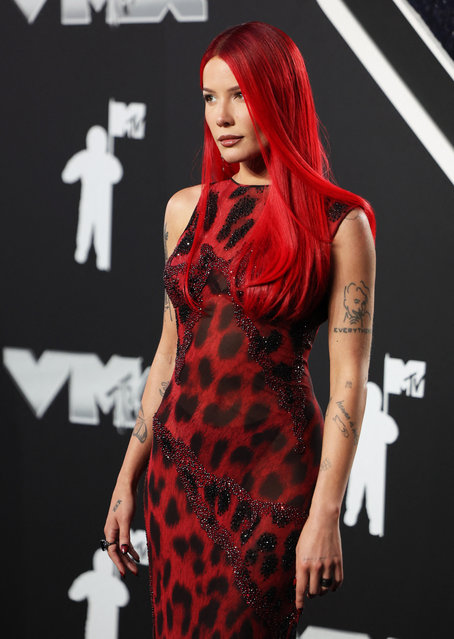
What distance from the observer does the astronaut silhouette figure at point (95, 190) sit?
246 cm

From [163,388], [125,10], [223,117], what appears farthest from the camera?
[125,10]

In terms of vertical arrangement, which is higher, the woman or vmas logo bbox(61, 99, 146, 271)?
vmas logo bbox(61, 99, 146, 271)

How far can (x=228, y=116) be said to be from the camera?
1.37 meters

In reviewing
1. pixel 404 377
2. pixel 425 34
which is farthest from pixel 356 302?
pixel 425 34

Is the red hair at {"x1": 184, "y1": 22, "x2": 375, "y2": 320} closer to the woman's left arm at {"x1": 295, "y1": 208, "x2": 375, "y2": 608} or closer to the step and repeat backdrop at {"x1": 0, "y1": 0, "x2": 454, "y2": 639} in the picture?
the woman's left arm at {"x1": 295, "y1": 208, "x2": 375, "y2": 608}

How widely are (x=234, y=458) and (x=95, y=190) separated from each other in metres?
1.31

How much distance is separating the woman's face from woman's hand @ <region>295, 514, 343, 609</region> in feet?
1.94

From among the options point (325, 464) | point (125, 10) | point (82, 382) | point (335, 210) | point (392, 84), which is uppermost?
point (125, 10)

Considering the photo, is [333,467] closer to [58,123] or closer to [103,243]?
[103,243]

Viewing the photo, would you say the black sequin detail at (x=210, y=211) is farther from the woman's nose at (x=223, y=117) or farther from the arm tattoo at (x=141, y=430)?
the arm tattoo at (x=141, y=430)

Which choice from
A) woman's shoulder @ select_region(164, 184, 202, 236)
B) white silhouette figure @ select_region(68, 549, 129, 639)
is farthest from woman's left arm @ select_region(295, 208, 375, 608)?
white silhouette figure @ select_region(68, 549, 129, 639)

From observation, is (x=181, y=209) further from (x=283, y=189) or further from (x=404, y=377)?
(x=404, y=377)

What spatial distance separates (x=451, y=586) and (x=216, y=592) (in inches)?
42.5

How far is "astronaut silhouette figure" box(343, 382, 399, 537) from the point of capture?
88.0 inches
